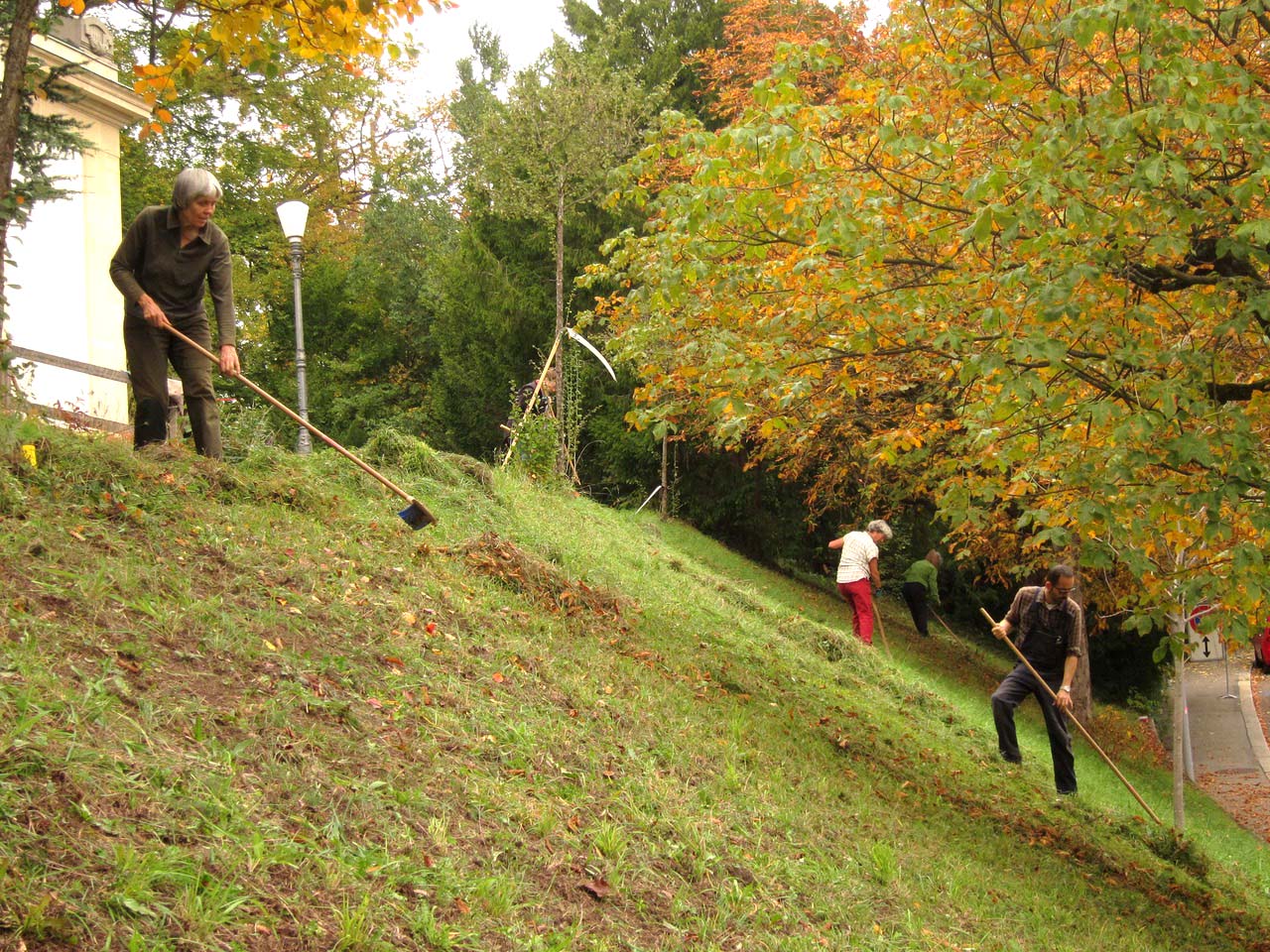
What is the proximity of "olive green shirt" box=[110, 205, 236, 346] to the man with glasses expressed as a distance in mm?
6195

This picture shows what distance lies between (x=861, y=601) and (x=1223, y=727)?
37.2ft

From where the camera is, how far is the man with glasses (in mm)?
9320

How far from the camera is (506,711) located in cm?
601

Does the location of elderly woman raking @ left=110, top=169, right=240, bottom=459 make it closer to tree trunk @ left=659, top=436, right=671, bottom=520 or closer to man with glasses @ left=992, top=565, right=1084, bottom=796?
man with glasses @ left=992, top=565, right=1084, bottom=796

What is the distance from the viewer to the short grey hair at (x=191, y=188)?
6.95 m

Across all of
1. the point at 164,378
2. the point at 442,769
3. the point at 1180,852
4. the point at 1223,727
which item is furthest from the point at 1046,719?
the point at 1223,727

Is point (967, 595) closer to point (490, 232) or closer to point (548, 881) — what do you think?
point (490, 232)

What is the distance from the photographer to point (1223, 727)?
21656mm

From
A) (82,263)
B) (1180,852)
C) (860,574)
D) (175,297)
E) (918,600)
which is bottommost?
(1180,852)

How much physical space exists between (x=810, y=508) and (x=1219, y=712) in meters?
9.10

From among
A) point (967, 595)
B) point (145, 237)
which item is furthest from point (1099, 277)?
point (967, 595)

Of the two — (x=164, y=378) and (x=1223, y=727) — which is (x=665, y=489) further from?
(x=164, y=378)

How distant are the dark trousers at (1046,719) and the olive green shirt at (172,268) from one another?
6.52m

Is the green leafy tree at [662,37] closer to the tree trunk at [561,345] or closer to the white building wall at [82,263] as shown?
the tree trunk at [561,345]
